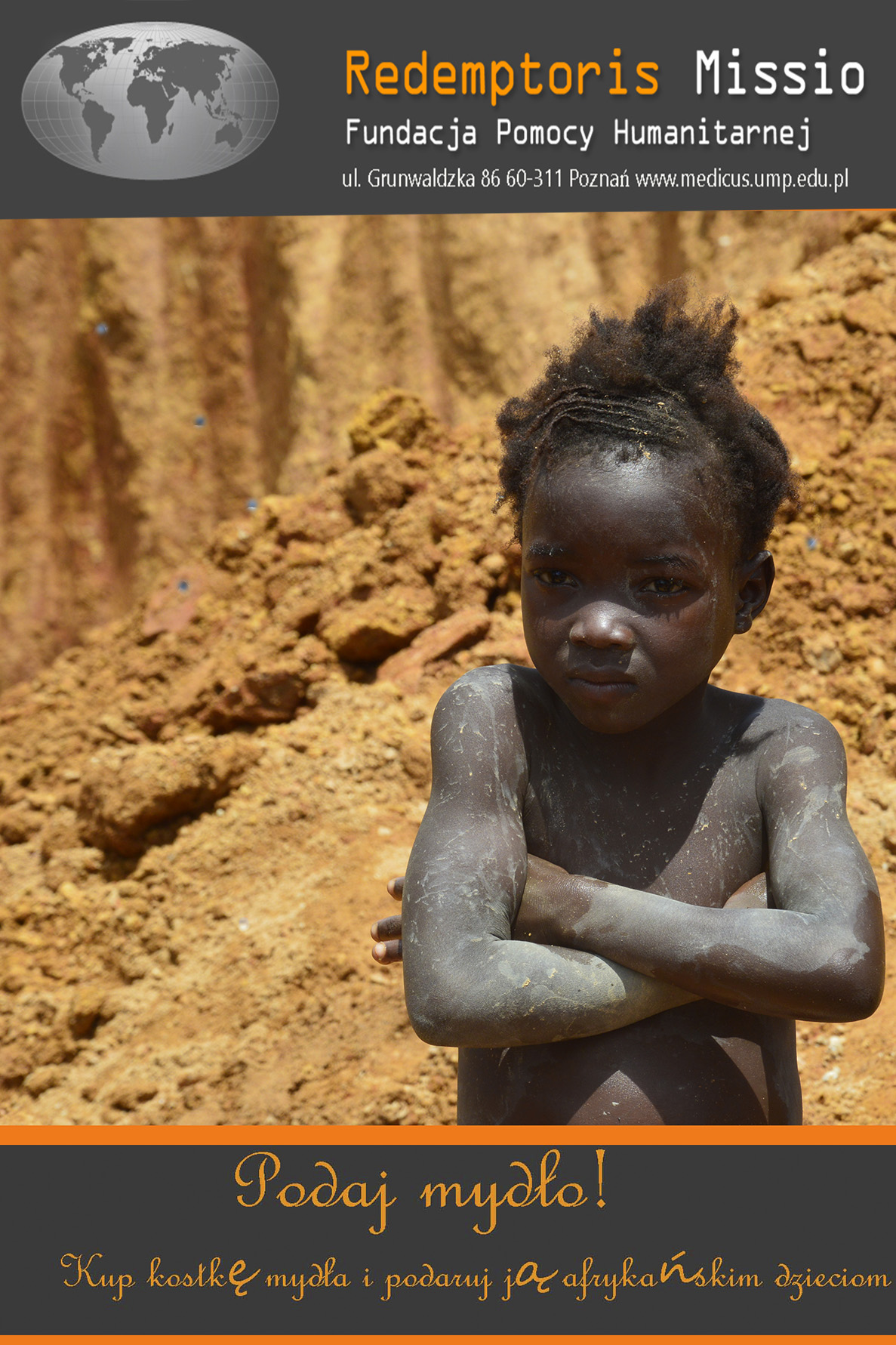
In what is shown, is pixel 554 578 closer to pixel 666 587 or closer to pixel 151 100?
pixel 666 587

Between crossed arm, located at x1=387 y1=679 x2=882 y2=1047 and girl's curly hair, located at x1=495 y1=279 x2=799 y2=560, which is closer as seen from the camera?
crossed arm, located at x1=387 y1=679 x2=882 y2=1047

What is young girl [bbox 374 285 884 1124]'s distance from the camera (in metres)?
2.11

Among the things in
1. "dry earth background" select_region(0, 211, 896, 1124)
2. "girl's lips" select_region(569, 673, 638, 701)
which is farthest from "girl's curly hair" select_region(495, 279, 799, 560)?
"dry earth background" select_region(0, 211, 896, 1124)

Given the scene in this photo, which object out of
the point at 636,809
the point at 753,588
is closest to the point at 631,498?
the point at 753,588

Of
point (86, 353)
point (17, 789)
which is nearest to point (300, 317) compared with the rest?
point (86, 353)

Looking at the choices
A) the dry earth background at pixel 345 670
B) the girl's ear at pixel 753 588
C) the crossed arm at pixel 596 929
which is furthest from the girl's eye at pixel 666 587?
the dry earth background at pixel 345 670

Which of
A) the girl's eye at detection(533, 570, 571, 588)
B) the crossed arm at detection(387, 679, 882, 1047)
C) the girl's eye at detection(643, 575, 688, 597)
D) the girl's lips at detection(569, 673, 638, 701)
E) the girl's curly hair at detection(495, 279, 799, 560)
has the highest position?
the girl's curly hair at detection(495, 279, 799, 560)

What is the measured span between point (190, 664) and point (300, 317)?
12.1 ft

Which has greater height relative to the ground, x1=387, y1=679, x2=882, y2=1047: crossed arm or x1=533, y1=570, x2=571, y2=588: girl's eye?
x1=533, y1=570, x2=571, y2=588: girl's eye

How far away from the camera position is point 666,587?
88.6 inches

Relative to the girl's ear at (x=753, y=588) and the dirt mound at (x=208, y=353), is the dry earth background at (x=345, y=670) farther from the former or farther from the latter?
the girl's ear at (x=753, y=588)

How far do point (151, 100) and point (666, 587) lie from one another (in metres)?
2.62

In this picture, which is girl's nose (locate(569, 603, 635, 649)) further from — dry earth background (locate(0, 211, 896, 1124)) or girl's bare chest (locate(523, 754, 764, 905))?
dry earth background (locate(0, 211, 896, 1124))

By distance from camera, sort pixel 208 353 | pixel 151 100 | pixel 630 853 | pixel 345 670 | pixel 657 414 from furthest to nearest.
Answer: pixel 208 353 → pixel 345 670 → pixel 151 100 → pixel 630 853 → pixel 657 414
